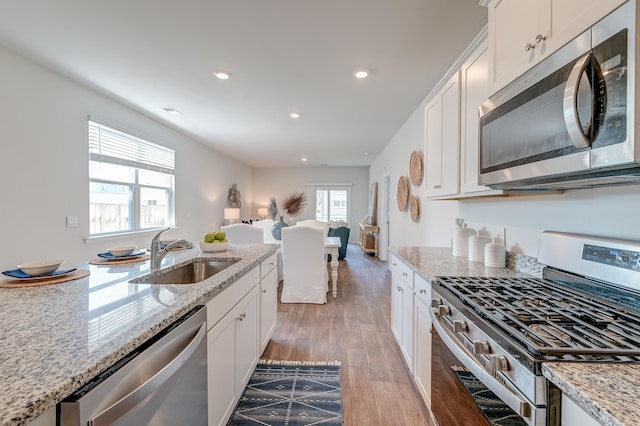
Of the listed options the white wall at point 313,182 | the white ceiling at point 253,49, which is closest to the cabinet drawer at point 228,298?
the white ceiling at point 253,49

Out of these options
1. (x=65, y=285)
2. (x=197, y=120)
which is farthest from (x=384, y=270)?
(x=65, y=285)

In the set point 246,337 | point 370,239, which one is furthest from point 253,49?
point 370,239

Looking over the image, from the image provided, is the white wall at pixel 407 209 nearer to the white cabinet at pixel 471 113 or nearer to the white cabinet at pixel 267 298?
the white cabinet at pixel 471 113

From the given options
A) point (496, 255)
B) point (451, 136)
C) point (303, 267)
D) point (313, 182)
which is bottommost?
point (303, 267)

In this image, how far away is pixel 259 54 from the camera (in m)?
2.48

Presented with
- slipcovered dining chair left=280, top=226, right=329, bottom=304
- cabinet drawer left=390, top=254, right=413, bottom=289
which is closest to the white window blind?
slipcovered dining chair left=280, top=226, right=329, bottom=304

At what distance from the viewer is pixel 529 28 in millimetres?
1165

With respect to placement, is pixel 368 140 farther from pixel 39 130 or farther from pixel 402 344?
pixel 39 130

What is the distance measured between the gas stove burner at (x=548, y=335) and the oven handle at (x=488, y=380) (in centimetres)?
16

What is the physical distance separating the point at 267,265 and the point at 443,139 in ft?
5.72

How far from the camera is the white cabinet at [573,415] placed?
579 millimetres

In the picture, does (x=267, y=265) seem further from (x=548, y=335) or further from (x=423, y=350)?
(x=548, y=335)

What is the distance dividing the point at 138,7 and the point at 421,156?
303 centimetres

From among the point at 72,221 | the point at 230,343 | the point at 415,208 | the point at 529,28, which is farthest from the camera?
the point at 415,208
